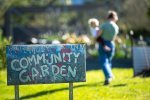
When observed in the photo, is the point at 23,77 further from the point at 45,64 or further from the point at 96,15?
the point at 96,15

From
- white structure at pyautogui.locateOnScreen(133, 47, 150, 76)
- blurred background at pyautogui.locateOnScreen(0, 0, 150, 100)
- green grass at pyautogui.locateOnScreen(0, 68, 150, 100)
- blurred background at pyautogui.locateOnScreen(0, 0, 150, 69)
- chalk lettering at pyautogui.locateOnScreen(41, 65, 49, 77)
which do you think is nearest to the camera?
chalk lettering at pyautogui.locateOnScreen(41, 65, 49, 77)

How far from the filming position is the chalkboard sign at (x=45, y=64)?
933 cm

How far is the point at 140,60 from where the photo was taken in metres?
14.5

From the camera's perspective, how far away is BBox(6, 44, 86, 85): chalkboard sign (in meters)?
9.33

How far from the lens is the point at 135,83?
12617 millimetres

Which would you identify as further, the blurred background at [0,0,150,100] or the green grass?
the blurred background at [0,0,150,100]

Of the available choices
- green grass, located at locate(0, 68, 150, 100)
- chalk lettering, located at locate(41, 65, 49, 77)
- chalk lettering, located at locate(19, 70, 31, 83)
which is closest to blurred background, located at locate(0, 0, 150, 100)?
green grass, located at locate(0, 68, 150, 100)

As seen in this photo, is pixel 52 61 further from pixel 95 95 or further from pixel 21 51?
pixel 95 95

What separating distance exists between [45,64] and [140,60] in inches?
222

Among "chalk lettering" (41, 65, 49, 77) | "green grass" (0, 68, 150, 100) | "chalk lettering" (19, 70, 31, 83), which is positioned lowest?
"green grass" (0, 68, 150, 100)

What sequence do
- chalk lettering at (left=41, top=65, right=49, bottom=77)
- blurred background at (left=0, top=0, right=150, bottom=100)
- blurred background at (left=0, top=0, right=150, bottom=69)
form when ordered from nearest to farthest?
chalk lettering at (left=41, top=65, right=49, bottom=77)
blurred background at (left=0, top=0, right=150, bottom=100)
blurred background at (left=0, top=0, right=150, bottom=69)

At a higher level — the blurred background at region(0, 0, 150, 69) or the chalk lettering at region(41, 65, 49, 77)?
the blurred background at region(0, 0, 150, 69)

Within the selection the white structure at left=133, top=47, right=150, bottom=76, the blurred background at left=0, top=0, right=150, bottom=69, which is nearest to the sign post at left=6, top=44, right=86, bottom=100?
the white structure at left=133, top=47, right=150, bottom=76

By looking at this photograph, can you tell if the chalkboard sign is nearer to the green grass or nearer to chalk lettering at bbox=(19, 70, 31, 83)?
chalk lettering at bbox=(19, 70, 31, 83)
